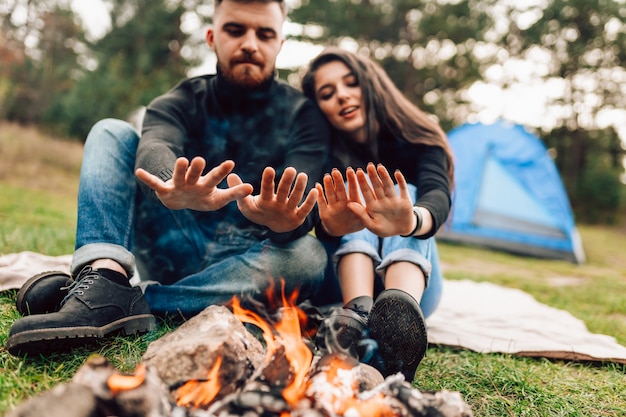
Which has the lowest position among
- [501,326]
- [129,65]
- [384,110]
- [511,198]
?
[501,326]

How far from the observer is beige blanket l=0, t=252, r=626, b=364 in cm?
212

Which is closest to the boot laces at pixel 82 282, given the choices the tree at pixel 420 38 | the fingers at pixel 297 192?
the fingers at pixel 297 192

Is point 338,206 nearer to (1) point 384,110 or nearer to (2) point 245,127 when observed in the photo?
(2) point 245,127

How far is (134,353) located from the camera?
1570 millimetres

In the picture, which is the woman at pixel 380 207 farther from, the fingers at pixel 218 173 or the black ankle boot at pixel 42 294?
the black ankle boot at pixel 42 294

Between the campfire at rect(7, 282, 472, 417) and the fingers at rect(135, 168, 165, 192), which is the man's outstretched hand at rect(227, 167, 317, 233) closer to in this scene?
the fingers at rect(135, 168, 165, 192)

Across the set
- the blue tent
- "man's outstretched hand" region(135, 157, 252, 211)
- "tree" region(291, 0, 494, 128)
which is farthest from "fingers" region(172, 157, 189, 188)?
"tree" region(291, 0, 494, 128)

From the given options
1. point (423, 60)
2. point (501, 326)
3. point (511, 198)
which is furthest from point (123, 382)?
point (423, 60)

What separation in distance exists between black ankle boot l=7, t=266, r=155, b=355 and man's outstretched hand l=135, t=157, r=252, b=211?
39 centimetres

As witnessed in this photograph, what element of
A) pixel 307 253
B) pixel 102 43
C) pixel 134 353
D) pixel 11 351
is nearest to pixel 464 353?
pixel 307 253

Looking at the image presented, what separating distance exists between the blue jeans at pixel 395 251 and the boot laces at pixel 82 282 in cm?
97

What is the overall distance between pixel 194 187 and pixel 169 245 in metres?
0.75

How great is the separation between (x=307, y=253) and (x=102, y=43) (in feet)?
55.9

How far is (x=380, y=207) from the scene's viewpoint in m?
1.66
